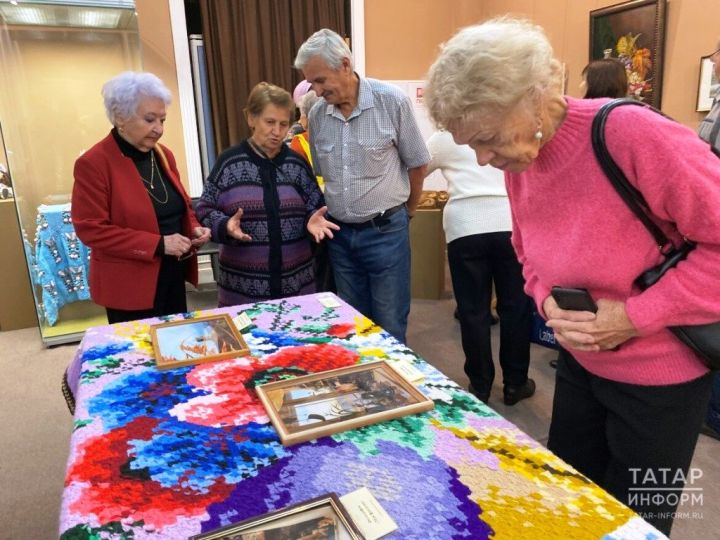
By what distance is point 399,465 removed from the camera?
0.86 metres

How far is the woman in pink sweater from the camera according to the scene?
85 centimetres

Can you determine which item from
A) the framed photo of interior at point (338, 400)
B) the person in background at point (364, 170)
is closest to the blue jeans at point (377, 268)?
the person in background at point (364, 170)

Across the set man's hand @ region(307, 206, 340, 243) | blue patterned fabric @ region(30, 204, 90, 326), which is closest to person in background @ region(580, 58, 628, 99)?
man's hand @ region(307, 206, 340, 243)

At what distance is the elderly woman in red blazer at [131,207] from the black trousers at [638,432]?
1.45 meters

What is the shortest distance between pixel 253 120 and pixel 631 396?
5.07 feet

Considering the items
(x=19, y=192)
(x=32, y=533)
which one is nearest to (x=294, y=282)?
(x=32, y=533)

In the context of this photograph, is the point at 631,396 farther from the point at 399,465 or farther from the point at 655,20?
the point at 655,20

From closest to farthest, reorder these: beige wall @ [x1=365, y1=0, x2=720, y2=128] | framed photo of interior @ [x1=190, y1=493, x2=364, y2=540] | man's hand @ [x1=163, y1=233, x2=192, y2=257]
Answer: framed photo of interior @ [x1=190, y1=493, x2=364, y2=540] < man's hand @ [x1=163, y1=233, x2=192, y2=257] < beige wall @ [x1=365, y1=0, x2=720, y2=128]

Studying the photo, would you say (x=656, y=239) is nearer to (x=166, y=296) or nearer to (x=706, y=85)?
(x=166, y=296)

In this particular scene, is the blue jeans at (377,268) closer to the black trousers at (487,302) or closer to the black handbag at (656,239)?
the black trousers at (487,302)

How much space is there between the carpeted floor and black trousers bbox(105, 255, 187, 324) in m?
0.70

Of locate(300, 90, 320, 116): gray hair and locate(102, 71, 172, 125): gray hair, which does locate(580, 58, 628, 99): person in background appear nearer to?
locate(300, 90, 320, 116): gray hair

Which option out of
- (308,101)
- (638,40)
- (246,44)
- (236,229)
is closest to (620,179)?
(236,229)

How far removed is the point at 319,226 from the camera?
197 cm
